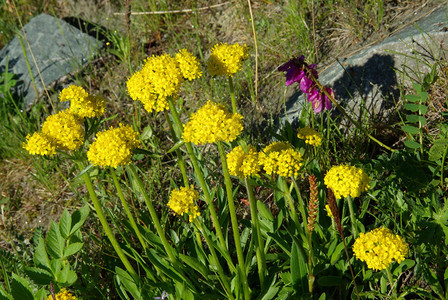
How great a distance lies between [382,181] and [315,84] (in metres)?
0.67

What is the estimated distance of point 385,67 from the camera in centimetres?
325

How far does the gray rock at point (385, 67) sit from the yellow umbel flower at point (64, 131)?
1.64 metres

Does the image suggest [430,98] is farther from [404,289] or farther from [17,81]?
[17,81]

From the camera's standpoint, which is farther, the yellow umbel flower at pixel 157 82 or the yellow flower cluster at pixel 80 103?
the yellow flower cluster at pixel 80 103

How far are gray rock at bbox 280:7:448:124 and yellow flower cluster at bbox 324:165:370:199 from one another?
122 centimetres

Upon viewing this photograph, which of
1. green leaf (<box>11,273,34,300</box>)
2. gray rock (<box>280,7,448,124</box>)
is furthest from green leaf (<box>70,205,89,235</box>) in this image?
gray rock (<box>280,7,448,124</box>)

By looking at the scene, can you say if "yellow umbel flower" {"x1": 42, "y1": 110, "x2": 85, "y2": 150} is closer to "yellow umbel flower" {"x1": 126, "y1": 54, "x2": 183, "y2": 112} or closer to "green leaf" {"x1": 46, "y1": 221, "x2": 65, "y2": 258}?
"yellow umbel flower" {"x1": 126, "y1": 54, "x2": 183, "y2": 112}

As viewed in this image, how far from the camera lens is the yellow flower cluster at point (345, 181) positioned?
188cm

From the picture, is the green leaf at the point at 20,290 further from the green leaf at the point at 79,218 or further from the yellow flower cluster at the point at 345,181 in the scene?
the yellow flower cluster at the point at 345,181

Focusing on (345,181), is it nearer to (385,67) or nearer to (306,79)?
(306,79)

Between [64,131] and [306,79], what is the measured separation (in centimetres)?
139

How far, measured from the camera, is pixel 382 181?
2406mm

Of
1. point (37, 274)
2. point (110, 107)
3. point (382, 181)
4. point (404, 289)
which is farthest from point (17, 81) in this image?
point (404, 289)

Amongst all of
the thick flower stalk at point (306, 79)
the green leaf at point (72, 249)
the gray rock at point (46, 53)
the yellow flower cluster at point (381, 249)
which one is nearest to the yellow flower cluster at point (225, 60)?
the thick flower stalk at point (306, 79)
